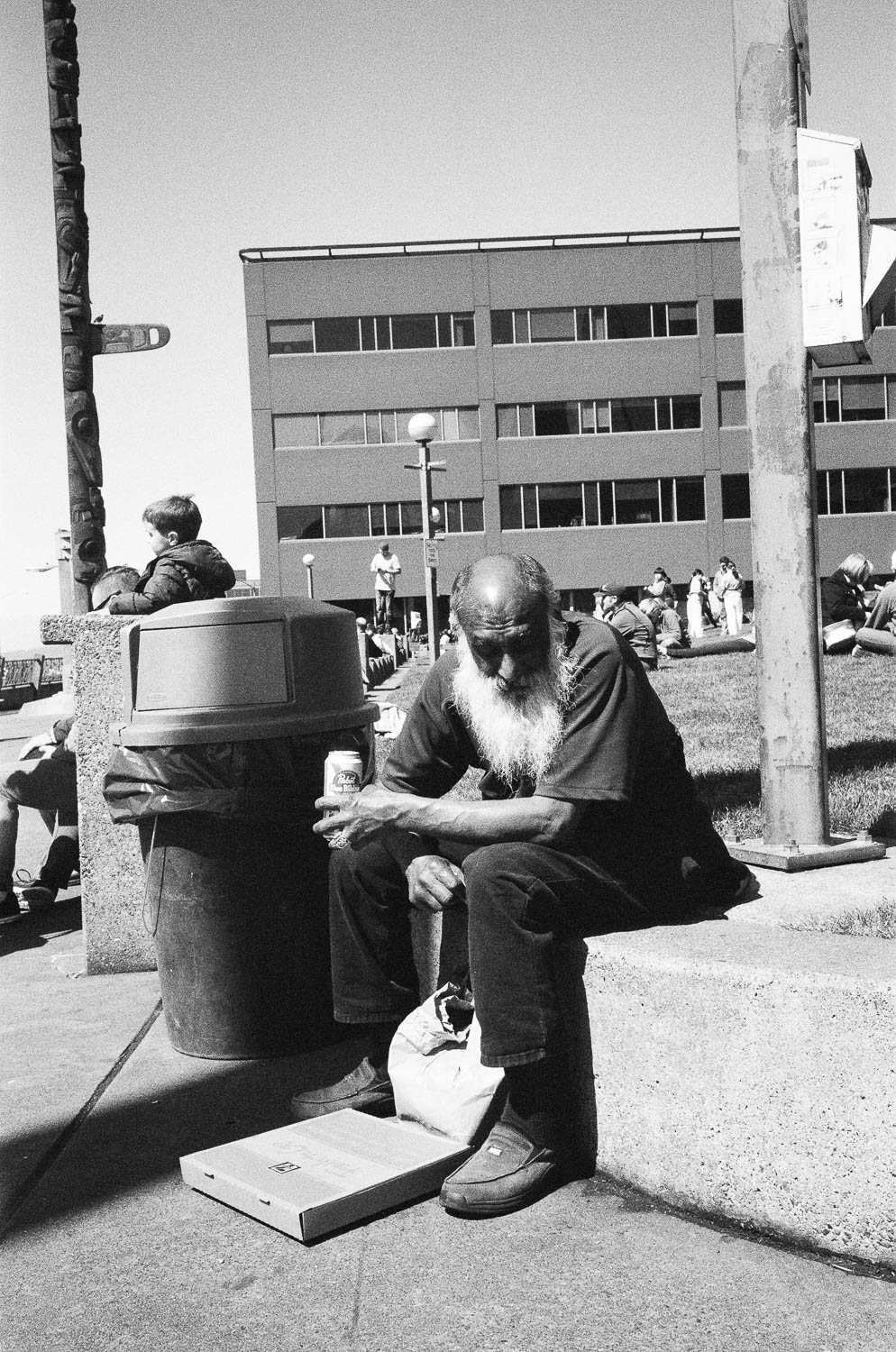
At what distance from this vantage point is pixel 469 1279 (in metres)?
2.58

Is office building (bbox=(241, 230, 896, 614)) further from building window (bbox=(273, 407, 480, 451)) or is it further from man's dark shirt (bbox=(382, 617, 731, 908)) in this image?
man's dark shirt (bbox=(382, 617, 731, 908))

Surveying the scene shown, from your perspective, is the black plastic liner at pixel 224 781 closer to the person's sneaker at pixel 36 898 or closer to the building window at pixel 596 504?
the person's sneaker at pixel 36 898

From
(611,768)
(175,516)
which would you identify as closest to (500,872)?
(611,768)

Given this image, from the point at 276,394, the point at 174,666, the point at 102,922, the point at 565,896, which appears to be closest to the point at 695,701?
the point at 102,922

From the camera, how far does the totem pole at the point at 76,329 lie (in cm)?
660

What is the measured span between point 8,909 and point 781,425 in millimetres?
4219

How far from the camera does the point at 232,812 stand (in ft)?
12.8

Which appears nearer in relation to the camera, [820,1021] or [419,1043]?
[820,1021]

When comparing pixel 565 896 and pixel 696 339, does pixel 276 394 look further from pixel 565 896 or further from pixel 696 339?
pixel 565 896

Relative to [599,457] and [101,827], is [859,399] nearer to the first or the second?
[599,457]

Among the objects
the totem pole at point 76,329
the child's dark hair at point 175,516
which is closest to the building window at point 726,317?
the totem pole at point 76,329

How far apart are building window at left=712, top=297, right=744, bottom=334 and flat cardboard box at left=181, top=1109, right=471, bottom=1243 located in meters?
49.8

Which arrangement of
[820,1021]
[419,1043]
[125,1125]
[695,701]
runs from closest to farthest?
[820,1021] → [419,1043] → [125,1125] → [695,701]

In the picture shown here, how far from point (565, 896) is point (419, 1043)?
2.06 ft
